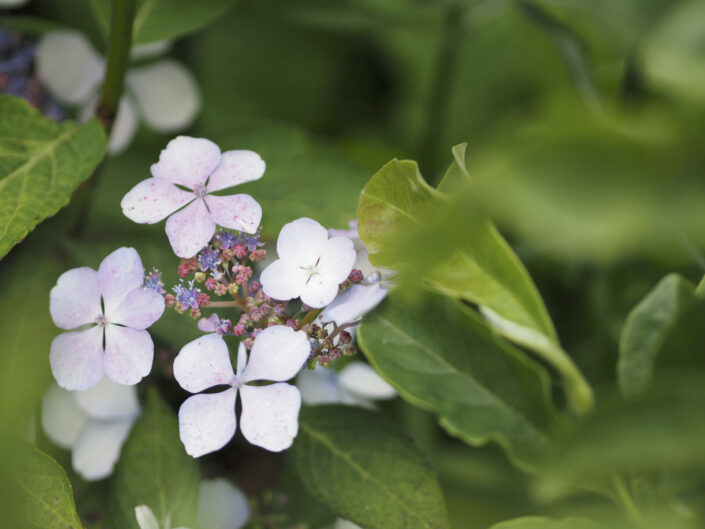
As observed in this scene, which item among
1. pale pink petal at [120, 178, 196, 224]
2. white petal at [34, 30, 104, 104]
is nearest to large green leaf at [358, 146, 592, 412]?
pale pink petal at [120, 178, 196, 224]

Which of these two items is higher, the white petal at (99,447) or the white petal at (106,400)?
the white petal at (106,400)

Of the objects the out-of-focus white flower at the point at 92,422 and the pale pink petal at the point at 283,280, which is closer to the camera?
the pale pink petal at the point at 283,280

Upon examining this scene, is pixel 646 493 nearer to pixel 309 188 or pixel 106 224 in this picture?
pixel 309 188

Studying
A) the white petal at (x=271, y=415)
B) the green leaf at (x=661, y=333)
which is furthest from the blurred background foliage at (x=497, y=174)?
the white petal at (x=271, y=415)

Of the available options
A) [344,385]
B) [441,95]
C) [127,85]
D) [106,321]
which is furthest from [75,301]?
[441,95]

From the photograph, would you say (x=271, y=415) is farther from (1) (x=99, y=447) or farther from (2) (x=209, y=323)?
(1) (x=99, y=447)

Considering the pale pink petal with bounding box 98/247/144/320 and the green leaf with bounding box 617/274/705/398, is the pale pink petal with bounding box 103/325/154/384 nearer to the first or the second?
the pale pink petal with bounding box 98/247/144/320

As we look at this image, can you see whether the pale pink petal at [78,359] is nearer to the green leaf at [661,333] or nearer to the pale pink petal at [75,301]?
the pale pink petal at [75,301]
